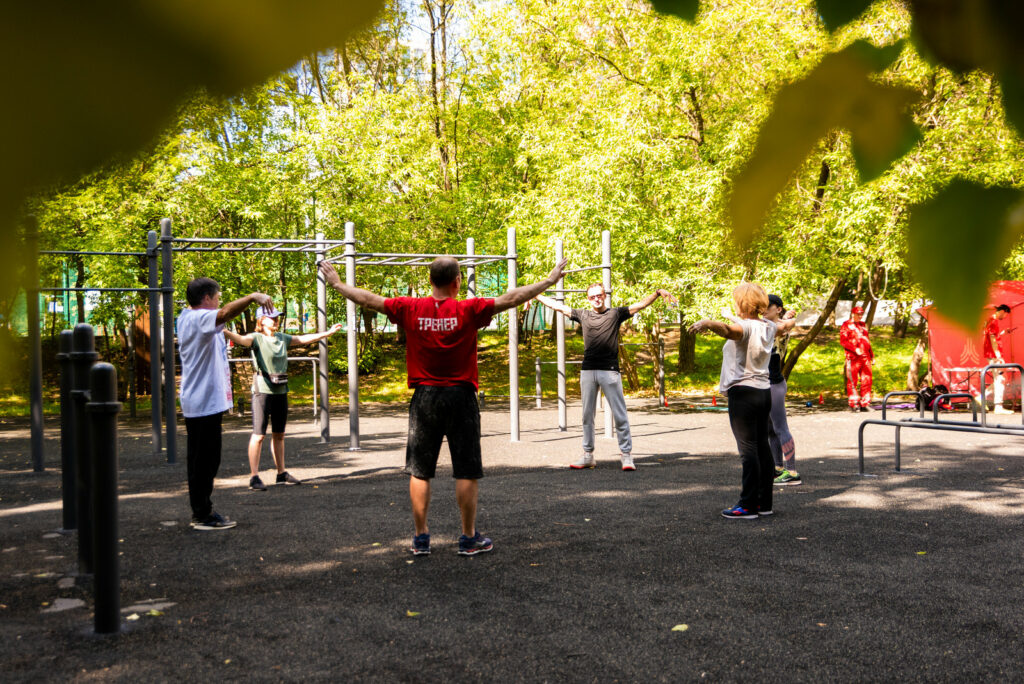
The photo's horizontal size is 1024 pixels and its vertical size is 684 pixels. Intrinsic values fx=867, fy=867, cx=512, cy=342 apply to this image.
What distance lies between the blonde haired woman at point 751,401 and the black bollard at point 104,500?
361cm

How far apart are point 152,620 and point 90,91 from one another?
3.88m

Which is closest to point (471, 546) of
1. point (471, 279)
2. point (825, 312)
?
point (825, 312)

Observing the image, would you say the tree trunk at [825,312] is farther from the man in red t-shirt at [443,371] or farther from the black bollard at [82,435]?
the black bollard at [82,435]

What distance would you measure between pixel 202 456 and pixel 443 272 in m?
2.08

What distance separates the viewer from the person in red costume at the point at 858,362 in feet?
46.1

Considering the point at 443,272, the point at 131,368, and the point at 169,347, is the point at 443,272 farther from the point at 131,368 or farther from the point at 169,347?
the point at 131,368

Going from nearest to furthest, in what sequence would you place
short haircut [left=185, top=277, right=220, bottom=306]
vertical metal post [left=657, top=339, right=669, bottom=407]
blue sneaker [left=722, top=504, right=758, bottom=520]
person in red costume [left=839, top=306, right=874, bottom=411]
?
short haircut [left=185, top=277, right=220, bottom=306] → blue sneaker [left=722, top=504, right=758, bottom=520] → person in red costume [left=839, top=306, right=874, bottom=411] → vertical metal post [left=657, top=339, right=669, bottom=407]

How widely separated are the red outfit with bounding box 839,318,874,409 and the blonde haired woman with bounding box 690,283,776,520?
28.9 ft

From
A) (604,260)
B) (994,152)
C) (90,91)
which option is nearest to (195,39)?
(90,91)

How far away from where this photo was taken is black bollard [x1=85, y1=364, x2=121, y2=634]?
355 cm

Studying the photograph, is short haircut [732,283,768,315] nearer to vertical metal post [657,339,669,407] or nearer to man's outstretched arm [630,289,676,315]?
man's outstretched arm [630,289,676,315]

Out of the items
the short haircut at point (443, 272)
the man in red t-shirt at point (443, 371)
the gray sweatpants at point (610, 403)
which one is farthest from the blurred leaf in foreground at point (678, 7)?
the gray sweatpants at point (610, 403)

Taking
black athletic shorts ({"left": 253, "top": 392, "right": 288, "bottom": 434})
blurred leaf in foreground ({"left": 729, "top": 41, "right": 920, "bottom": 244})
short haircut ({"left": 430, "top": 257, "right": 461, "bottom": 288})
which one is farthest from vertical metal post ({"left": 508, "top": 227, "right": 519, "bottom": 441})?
blurred leaf in foreground ({"left": 729, "top": 41, "right": 920, "bottom": 244})

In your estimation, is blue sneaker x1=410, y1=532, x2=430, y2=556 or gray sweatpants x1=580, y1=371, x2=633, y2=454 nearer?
blue sneaker x1=410, y1=532, x2=430, y2=556
